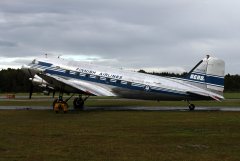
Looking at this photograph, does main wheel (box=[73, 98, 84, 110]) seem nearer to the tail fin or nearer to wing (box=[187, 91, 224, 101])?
wing (box=[187, 91, 224, 101])

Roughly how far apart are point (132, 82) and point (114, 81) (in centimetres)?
168

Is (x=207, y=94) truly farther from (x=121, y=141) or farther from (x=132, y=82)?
(x=121, y=141)

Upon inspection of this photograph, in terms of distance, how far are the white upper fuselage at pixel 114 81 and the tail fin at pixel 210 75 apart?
0.66 meters

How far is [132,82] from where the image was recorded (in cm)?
3372

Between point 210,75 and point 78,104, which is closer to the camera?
point 210,75

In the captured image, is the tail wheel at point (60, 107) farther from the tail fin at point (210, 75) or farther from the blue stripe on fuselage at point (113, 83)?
the tail fin at point (210, 75)

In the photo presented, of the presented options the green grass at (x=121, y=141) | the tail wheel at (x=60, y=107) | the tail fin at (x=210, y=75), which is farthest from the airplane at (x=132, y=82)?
the green grass at (x=121, y=141)

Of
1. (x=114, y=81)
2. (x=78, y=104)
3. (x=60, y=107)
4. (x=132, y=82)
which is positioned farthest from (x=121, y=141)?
(x=78, y=104)

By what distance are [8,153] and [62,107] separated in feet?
58.7

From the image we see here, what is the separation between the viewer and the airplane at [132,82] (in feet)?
107

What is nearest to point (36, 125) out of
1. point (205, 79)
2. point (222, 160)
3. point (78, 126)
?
point (78, 126)

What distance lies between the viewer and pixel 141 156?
1238cm

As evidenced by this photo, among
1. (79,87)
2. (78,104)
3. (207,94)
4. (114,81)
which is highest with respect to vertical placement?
(114,81)

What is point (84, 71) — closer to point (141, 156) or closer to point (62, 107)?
point (62, 107)
